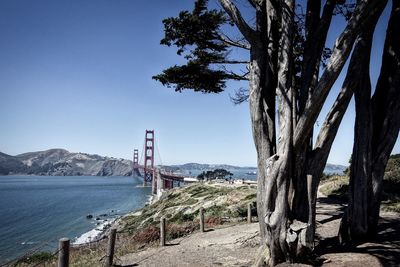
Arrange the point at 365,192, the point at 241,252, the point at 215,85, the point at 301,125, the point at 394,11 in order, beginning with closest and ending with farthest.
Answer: the point at 301,125, the point at 365,192, the point at 394,11, the point at 241,252, the point at 215,85

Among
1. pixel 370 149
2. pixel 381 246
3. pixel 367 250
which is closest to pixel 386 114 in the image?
pixel 370 149

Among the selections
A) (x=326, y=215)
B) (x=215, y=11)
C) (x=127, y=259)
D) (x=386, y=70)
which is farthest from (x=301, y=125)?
(x=326, y=215)

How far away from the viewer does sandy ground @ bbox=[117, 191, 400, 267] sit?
5340mm

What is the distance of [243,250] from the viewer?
24.2ft

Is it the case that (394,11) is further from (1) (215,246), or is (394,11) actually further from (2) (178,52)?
(1) (215,246)

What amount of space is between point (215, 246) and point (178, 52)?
4.94 meters

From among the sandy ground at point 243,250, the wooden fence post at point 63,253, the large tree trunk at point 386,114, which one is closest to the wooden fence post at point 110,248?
the sandy ground at point 243,250

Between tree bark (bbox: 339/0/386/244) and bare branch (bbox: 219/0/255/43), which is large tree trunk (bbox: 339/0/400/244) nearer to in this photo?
tree bark (bbox: 339/0/386/244)

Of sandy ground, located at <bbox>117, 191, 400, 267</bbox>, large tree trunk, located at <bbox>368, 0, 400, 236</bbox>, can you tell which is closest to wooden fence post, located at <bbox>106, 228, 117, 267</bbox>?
sandy ground, located at <bbox>117, 191, 400, 267</bbox>

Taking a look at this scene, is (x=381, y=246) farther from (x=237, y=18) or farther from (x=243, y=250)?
(x=237, y=18)

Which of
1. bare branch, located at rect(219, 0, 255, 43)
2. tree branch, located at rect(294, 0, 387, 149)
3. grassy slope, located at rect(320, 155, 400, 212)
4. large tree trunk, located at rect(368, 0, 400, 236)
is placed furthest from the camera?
grassy slope, located at rect(320, 155, 400, 212)

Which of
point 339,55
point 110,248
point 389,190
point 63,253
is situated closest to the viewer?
point 339,55

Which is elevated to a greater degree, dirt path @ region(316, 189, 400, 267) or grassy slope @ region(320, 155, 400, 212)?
grassy slope @ region(320, 155, 400, 212)

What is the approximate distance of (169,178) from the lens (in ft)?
234
